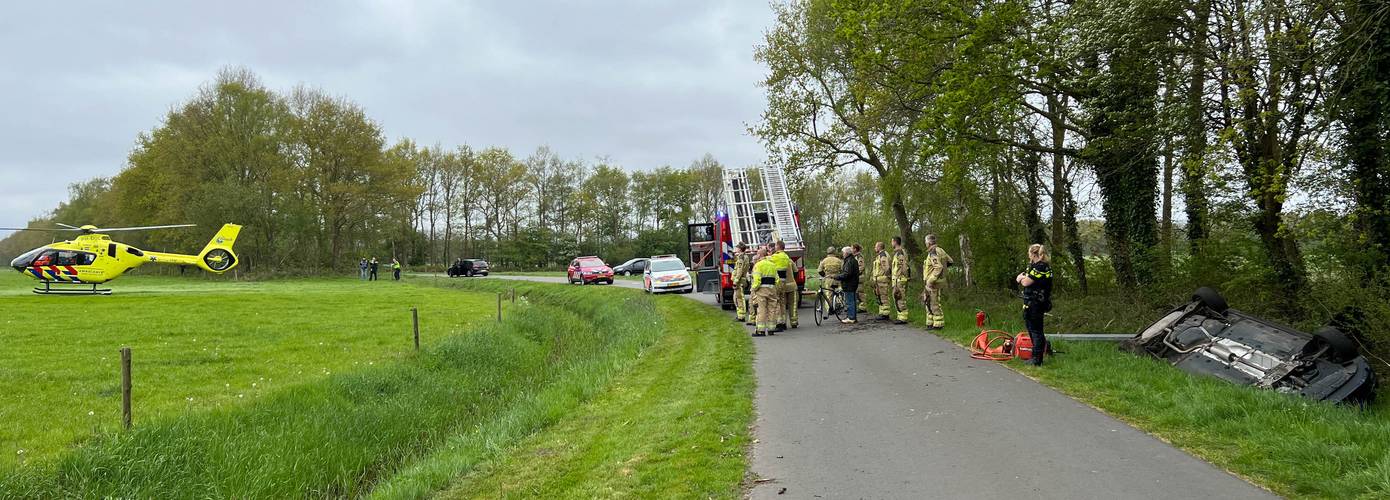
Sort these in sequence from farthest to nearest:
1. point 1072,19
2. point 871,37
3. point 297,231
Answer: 1. point 297,231
2. point 871,37
3. point 1072,19

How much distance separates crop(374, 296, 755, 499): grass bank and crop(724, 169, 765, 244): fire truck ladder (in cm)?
985

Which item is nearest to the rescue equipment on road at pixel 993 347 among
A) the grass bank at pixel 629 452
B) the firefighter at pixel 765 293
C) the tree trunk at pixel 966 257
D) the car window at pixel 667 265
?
the grass bank at pixel 629 452

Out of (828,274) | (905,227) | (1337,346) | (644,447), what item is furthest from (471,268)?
(1337,346)

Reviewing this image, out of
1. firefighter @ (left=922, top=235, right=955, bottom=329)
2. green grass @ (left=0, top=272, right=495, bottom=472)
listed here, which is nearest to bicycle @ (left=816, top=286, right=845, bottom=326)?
firefighter @ (left=922, top=235, right=955, bottom=329)

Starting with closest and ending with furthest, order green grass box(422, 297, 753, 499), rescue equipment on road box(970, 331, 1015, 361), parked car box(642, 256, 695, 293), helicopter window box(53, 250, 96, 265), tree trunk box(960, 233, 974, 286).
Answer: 1. green grass box(422, 297, 753, 499)
2. rescue equipment on road box(970, 331, 1015, 361)
3. tree trunk box(960, 233, 974, 286)
4. parked car box(642, 256, 695, 293)
5. helicopter window box(53, 250, 96, 265)

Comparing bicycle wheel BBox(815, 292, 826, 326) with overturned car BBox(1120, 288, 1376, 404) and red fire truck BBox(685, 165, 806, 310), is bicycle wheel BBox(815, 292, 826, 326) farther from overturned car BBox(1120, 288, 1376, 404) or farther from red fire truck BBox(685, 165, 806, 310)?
overturned car BBox(1120, 288, 1376, 404)

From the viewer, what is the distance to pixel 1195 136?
985cm

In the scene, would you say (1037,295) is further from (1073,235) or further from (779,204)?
(779,204)

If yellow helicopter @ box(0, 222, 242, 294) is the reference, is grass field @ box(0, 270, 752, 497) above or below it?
below

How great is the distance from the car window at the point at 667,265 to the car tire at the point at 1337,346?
2018cm

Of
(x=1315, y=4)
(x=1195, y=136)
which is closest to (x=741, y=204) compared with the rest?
(x=1195, y=136)

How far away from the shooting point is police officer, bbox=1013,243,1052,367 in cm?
894

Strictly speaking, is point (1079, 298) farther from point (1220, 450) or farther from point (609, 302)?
point (609, 302)

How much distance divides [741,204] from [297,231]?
136 ft
